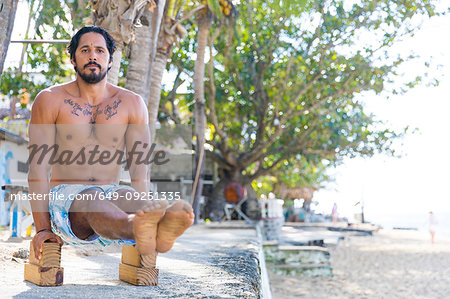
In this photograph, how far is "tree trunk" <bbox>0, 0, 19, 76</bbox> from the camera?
3482 mm

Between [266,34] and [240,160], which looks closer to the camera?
[266,34]

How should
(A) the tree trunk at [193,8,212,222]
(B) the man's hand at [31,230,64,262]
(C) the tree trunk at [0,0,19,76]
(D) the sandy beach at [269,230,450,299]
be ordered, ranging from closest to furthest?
(B) the man's hand at [31,230,64,262] < (C) the tree trunk at [0,0,19,76] < (D) the sandy beach at [269,230,450,299] < (A) the tree trunk at [193,8,212,222]

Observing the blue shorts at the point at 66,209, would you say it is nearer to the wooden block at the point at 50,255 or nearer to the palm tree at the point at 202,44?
the wooden block at the point at 50,255

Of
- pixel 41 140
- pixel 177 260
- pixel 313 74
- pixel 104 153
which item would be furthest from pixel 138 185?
pixel 313 74

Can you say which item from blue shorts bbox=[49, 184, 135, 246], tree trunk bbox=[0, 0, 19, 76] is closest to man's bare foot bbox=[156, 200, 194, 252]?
blue shorts bbox=[49, 184, 135, 246]

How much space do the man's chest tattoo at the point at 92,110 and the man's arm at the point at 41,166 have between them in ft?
0.35

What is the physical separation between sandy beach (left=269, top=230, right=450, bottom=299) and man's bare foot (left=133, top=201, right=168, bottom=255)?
6648 millimetres

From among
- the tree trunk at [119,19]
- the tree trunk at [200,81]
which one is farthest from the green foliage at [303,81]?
the tree trunk at [119,19]

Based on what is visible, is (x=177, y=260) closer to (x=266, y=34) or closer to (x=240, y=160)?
(x=266, y=34)

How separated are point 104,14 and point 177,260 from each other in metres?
3.12

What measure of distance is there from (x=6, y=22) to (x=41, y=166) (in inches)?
60.1

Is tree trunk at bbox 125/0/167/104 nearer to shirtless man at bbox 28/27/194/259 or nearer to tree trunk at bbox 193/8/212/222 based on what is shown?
tree trunk at bbox 193/8/212/222

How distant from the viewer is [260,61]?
51.9 ft

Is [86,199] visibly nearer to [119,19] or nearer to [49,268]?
[49,268]
